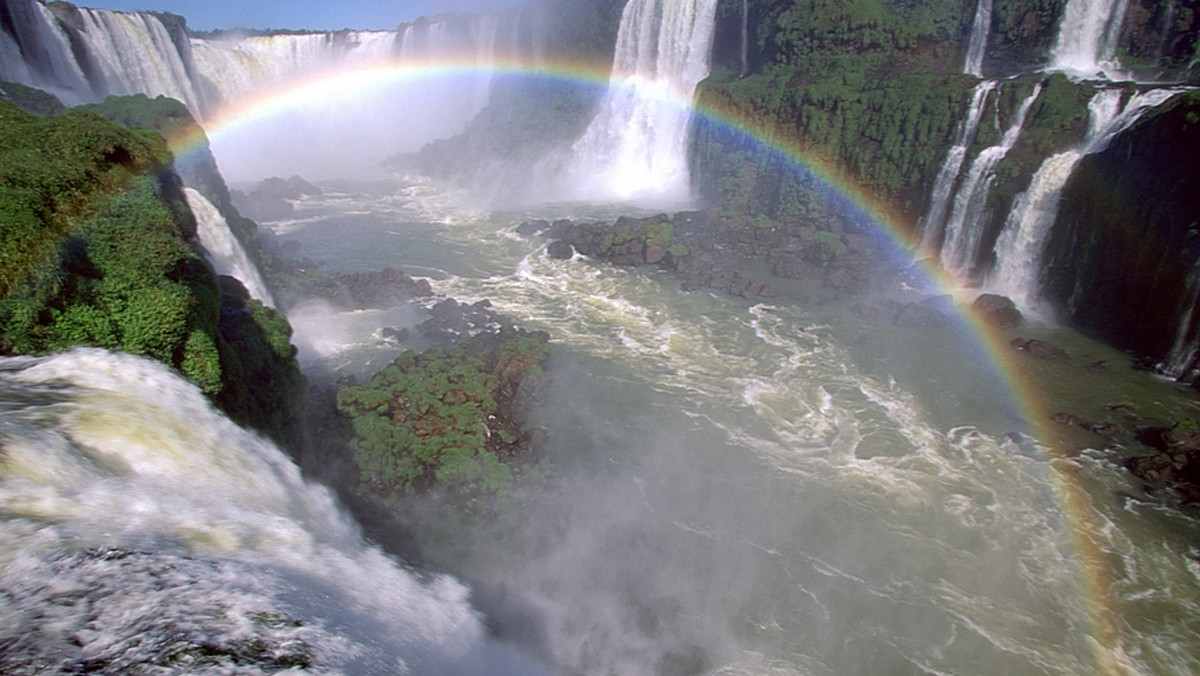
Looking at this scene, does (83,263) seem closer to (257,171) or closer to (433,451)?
(433,451)

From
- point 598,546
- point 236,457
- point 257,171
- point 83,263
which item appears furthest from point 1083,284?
point 257,171

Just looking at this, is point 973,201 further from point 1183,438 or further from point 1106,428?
point 1183,438

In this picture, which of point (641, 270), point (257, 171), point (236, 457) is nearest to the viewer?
point (236, 457)

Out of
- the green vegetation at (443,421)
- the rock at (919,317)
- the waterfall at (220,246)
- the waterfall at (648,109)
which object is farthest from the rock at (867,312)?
the waterfall at (220,246)

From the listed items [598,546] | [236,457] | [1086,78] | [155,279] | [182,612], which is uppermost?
[1086,78]

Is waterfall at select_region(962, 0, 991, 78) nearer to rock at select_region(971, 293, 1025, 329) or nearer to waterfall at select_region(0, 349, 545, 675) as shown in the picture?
rock at select_region(971, 293, 1025, 329)

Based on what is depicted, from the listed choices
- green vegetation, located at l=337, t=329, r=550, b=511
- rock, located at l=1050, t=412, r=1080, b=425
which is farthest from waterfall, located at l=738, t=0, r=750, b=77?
rock, located at l=1050, t=412, r=1080, b=425
